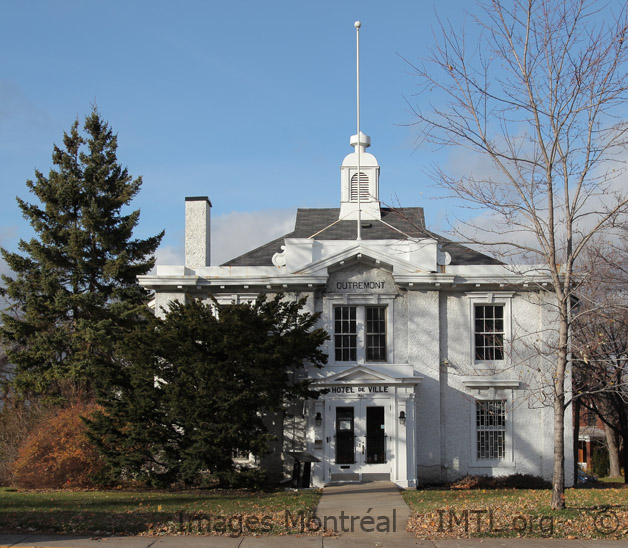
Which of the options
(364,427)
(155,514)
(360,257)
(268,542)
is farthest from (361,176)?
(268,542)

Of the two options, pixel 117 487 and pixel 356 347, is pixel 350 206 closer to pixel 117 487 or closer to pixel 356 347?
pixel 356 347

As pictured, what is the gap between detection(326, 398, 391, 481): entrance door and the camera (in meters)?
20.7

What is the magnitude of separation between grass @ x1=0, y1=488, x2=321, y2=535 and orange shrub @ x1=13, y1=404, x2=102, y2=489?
11.9 ft

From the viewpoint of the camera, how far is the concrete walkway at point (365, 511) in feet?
41.9

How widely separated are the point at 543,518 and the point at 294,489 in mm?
7956

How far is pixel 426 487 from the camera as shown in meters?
21.2

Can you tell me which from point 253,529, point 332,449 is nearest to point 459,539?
point 253,529

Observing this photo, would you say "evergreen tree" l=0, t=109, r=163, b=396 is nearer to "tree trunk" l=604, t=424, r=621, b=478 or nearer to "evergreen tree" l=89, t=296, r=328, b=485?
"evergreen tree" l=89, t=296, r=328, b=485

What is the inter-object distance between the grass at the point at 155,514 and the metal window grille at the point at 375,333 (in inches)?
239

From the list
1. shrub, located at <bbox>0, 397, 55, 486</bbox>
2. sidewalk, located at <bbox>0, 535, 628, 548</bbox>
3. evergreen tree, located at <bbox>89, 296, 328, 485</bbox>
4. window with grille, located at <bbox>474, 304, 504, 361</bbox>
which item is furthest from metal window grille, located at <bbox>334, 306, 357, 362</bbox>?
sidewalk, located at <bbox>0, 535, 628, 548</bbox>

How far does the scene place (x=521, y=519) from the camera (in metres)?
12.5

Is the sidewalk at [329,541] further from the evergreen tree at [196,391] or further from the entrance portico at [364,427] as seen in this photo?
the entrance portico at [364,427]

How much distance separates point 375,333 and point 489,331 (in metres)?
3.54
